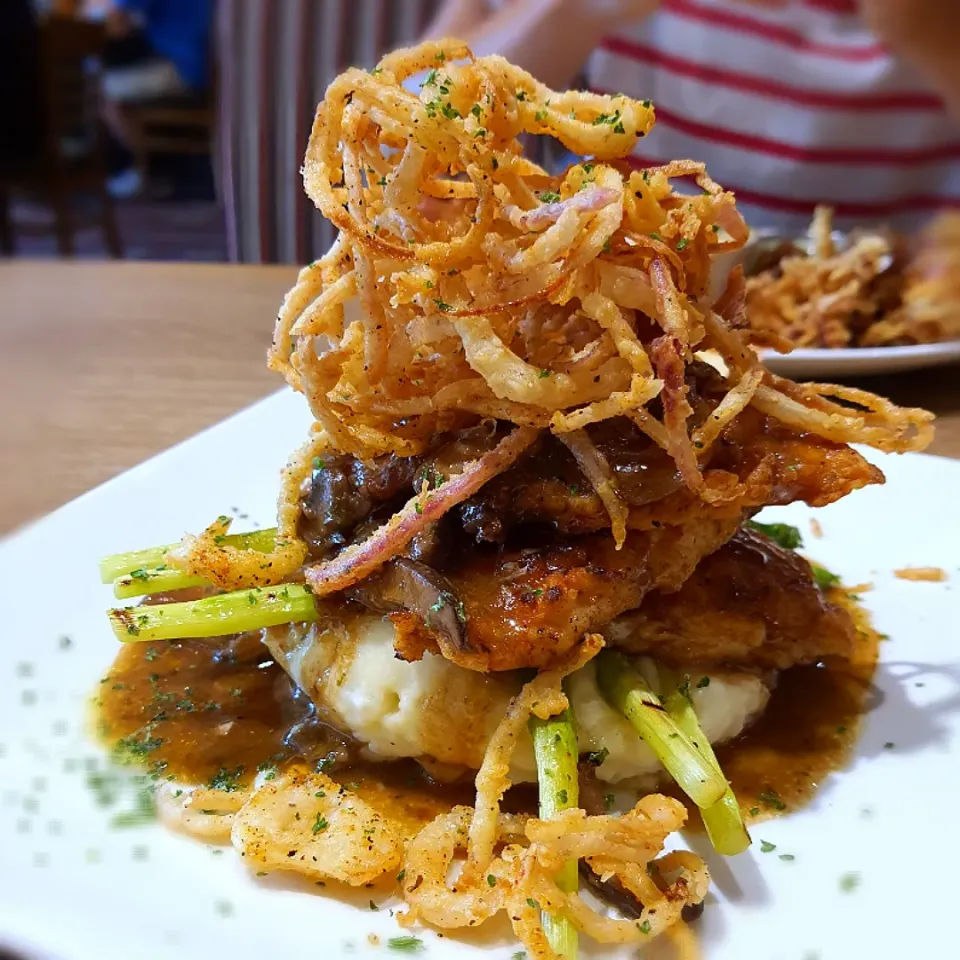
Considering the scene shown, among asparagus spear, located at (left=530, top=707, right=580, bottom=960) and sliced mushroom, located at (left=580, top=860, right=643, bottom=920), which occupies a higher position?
asparagus spear, located at (left=530, top=707, right=580, bottom=960)

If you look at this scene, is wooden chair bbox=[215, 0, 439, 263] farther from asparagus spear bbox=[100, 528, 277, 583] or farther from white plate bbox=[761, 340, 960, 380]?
asparagus spear bbox=[100, 528, 277, 583]

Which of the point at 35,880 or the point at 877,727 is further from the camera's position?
the point at 877,727

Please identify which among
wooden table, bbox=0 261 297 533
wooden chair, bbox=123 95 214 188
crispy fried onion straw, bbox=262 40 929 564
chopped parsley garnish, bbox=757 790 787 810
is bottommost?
wooden chair, bbox=123 95 214 188

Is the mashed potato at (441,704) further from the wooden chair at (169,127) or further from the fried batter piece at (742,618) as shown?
the wooden chair at (169,127)

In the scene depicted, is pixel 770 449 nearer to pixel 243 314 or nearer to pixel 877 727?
pixel 877 727

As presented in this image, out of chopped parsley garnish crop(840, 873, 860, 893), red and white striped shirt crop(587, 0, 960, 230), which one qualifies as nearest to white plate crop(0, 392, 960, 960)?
chopped parsley garnish crop(840, 873, 860, 893)

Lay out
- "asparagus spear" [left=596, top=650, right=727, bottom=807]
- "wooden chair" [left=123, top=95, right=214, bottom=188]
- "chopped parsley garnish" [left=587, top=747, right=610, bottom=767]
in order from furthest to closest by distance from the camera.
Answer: "wooden chair" [left=123, top=95, right=214, bottom=188] < "chopped parsley garnish" [left=587, top=747, right=610, bottom=767] < "asparagus spear" [left=596, top=650, right=727, bottom=807]

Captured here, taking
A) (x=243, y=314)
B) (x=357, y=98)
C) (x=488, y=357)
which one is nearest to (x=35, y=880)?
(x=488, y=357)
